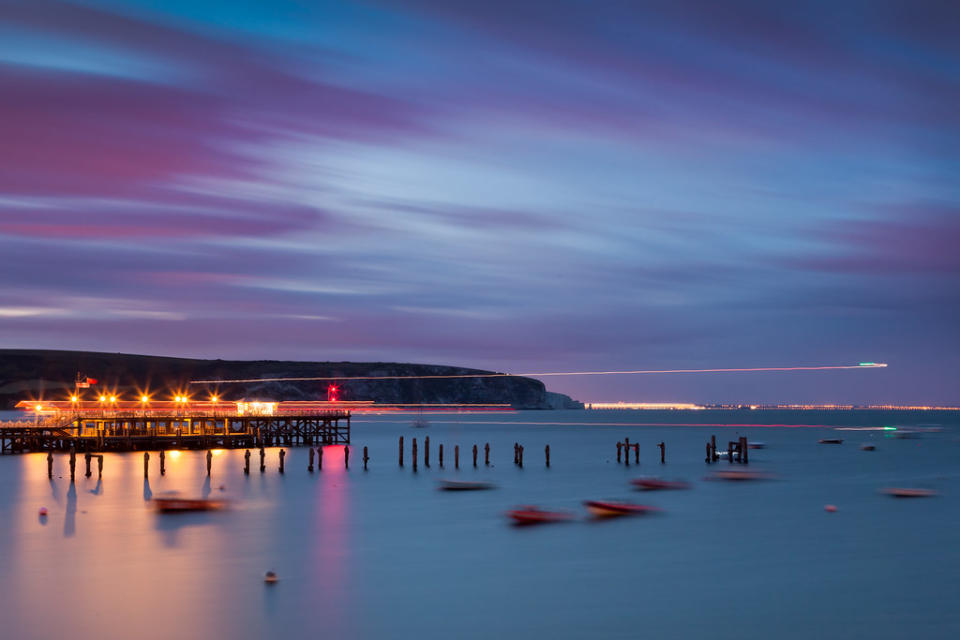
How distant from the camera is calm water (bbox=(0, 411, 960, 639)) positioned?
89.0ft

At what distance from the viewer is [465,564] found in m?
36.0

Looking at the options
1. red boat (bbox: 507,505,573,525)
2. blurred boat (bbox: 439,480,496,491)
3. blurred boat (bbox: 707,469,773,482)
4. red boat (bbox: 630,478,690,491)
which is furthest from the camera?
blurred boat (bbox: 707,469,773,482)

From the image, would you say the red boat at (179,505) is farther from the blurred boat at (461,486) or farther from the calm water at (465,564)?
the blurred boat at (461,486)

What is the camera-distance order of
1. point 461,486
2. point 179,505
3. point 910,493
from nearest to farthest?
point 179,505 < point 910,493 < point 461,486

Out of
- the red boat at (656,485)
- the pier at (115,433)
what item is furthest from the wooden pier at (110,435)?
the red boat at (656,485)

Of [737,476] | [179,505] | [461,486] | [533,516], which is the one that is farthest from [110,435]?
[533,516]

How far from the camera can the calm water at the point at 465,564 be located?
27125mm

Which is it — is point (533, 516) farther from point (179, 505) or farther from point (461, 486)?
A: point (179, 505)

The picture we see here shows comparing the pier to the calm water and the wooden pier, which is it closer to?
the wooden pier

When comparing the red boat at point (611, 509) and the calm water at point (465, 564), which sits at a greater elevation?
the red boat at point (611, 509)

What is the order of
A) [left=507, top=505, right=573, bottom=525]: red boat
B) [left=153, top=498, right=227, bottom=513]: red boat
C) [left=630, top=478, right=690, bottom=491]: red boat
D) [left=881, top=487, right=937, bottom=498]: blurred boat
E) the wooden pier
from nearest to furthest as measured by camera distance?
[left=507, top=505, right=573, bottom=525]: red boat < [left=153, top=498, right=227, bottom=513]: red boat < [left=881, top=487, right=937, bottom=498]: blurred boat < [left=630, top=478, right=690, bottom=491]: red boat < the wooden pier

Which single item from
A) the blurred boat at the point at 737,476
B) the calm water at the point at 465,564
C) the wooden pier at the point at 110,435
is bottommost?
the calm water at the point at 465,564

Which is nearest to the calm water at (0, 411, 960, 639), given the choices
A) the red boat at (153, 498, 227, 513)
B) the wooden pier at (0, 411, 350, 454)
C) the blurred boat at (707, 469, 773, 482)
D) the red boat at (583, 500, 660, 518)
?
the red boat at (153, 498, 227, 513)

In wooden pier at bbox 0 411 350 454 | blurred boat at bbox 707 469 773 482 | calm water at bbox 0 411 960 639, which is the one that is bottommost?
calm water at bbox 0 411 960 639
